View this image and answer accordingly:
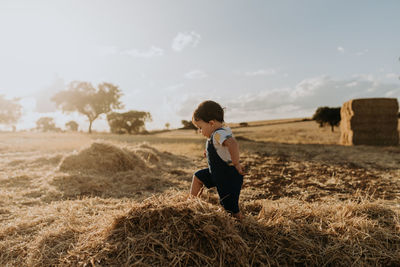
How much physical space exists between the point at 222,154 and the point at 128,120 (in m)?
41.7

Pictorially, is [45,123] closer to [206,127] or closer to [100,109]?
[100,109]

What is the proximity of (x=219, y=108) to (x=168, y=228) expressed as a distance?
4.58 feet

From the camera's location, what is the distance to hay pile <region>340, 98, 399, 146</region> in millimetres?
14578

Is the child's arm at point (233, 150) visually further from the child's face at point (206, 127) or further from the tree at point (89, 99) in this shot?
the tree at point (89, 99)

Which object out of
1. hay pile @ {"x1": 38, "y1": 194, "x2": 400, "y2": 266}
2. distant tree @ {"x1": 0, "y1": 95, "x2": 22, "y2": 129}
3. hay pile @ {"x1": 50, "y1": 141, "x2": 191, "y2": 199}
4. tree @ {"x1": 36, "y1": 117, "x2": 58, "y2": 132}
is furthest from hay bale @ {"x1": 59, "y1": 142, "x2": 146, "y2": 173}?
tree @ {"x1": 36, "y1": 117, "x2": 58, "y2": 132}

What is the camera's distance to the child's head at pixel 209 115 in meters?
2.83

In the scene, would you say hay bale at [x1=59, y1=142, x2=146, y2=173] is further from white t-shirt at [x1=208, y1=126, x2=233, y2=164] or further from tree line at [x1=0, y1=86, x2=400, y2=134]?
tree line at [x1=0, y1=86, x2=400, y2=134]

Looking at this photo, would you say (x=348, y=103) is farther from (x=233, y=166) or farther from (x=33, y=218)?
(x=33, y=218)

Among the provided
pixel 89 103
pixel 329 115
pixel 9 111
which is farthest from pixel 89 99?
pixel 329 115

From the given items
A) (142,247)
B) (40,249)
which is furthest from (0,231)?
(142,247)

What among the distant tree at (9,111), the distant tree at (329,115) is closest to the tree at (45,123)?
the distant tree at (9,111)

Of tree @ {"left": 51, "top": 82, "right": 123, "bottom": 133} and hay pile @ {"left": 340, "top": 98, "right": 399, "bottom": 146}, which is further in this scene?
tree @ {"left": 51, "top": 82, "right": 123, "bottom": 133}

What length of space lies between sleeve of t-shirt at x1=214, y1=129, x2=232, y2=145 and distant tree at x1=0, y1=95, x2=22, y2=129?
50.3 metres

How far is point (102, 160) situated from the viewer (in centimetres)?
656
